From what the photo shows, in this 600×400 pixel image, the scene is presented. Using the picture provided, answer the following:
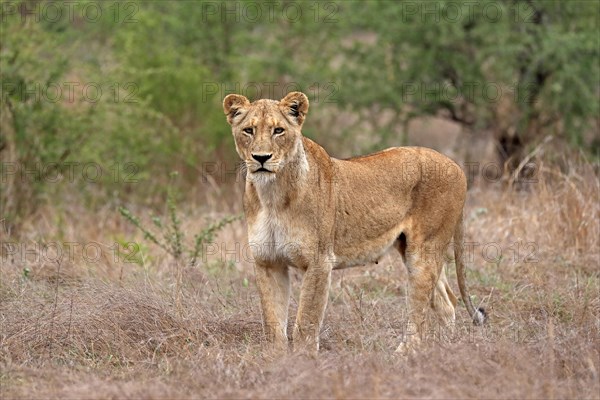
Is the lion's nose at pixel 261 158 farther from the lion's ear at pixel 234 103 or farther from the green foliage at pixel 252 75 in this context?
the green foliage at pixel 252 75

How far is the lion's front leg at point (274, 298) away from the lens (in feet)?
18.5

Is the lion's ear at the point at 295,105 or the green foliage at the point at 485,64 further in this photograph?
the green foliage at the point at 485,64

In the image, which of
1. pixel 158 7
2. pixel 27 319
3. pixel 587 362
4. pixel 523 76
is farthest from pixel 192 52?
pixel 587 362

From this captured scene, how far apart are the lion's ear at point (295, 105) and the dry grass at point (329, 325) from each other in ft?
4.02

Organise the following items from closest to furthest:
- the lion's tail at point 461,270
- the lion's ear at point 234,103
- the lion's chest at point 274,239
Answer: the lion's chest at point 274,239 → the lion's ear at point 234,103 → the lion's tail at point 461,270

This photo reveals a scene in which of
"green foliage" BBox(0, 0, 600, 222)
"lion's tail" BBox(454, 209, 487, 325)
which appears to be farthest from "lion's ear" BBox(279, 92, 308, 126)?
"green foliage" BBox(0, 0, 600, 222)

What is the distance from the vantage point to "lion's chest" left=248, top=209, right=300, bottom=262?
560 cm

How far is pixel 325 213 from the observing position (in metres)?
5.82

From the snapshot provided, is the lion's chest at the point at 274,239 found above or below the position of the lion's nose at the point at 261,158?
below

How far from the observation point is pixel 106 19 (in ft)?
46.5

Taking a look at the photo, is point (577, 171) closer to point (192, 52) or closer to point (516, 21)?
point (516, 21)

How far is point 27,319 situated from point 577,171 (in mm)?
5613

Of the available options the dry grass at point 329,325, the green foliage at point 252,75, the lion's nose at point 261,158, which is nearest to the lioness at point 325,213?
the lion's nose at point 261,158

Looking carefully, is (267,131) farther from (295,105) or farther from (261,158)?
(295,105)
